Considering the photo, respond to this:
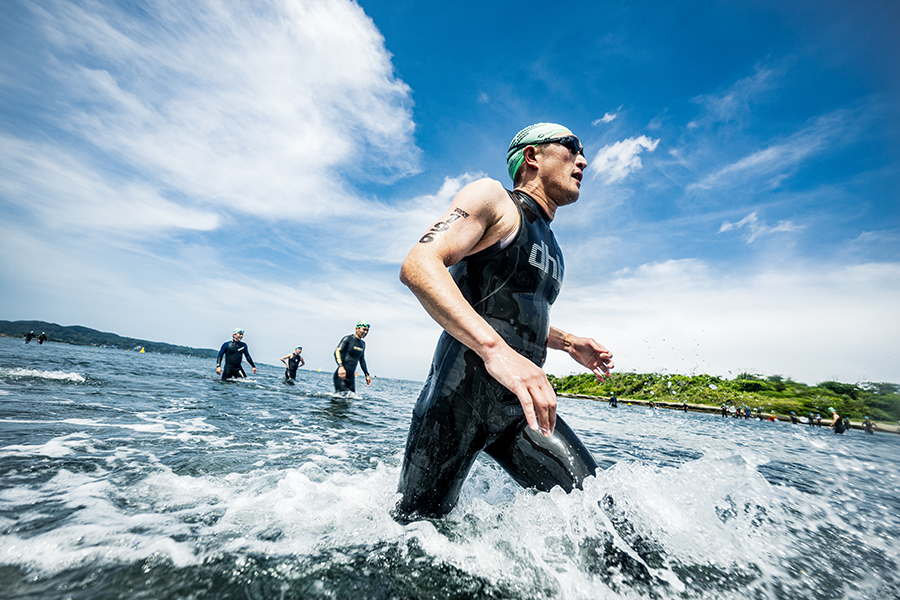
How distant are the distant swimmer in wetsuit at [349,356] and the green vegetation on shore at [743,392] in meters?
21.2

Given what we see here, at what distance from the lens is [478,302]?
6.01 ft

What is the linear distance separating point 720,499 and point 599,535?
156 centimetres

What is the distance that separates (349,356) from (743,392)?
69.6m

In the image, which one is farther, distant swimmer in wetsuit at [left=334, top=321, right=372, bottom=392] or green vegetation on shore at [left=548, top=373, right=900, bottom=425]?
green vegetation on shore at [left=548, top=373, right=900, bottom=425]

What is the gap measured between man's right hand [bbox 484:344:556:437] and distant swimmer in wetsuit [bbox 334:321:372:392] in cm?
1103

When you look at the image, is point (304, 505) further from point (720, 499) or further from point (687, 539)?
point (720, 499)

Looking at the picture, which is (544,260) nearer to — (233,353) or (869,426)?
(233,353)

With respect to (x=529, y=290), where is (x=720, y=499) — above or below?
below

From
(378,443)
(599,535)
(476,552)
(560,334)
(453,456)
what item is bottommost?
(378,443)

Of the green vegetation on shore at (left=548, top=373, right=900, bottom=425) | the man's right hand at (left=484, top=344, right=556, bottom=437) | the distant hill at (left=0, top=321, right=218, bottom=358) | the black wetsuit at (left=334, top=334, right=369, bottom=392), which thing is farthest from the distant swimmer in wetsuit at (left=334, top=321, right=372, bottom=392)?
the distant hill at (left=0, top=321, right=218, bottom=358)

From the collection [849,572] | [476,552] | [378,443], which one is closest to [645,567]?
[476,552]

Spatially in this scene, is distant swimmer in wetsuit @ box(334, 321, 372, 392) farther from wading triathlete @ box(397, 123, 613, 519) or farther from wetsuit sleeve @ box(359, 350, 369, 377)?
wading triathlete @ box(397, 123, 613, 519)

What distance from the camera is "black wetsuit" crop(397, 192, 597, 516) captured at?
1769 mm

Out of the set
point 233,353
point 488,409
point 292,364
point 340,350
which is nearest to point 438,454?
point 488,409
